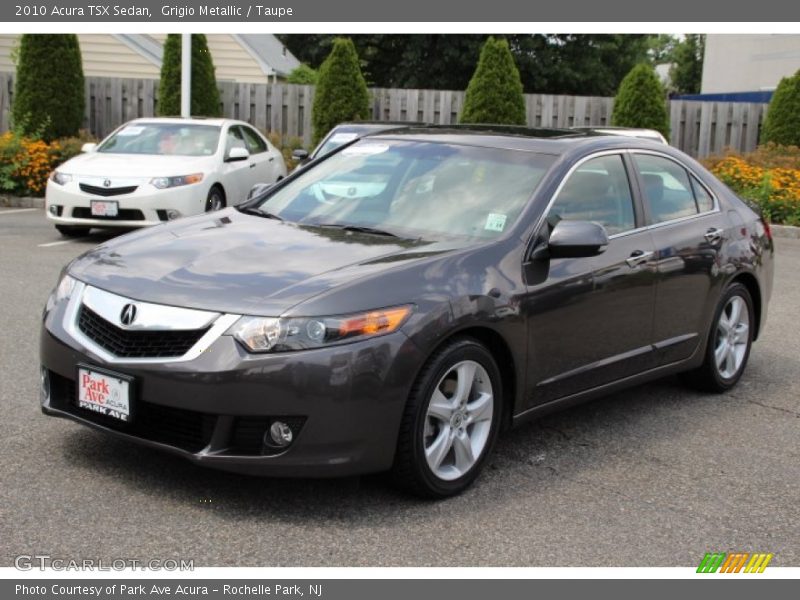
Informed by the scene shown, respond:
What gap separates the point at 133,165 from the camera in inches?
488

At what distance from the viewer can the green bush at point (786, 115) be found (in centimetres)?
1942

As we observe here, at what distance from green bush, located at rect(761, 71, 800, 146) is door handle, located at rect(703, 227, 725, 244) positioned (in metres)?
14.3

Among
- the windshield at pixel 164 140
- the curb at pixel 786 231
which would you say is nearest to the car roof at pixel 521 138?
the windshield at pixel 164 140

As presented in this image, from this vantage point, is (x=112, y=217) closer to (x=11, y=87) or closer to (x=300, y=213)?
(x=300, y=213)

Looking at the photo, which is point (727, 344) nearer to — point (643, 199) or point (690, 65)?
point (643, 199)

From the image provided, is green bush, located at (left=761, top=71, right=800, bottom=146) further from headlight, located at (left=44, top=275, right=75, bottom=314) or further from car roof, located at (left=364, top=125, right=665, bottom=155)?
headlight, located at (left=44, top=275, right=75, bottom=314)

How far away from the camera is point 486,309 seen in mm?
4637

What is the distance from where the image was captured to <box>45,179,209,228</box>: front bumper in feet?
39.2

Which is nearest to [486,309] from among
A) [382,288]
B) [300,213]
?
[382,288]

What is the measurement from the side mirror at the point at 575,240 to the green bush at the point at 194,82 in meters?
17.4

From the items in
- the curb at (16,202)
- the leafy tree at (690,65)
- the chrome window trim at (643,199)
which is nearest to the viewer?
the chrome window trim at (643,199)

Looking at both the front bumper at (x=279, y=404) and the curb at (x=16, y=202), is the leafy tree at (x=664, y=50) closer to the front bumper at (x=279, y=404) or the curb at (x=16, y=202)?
the curb at (x=16, y=202)

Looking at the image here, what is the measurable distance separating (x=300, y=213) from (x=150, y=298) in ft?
4.69

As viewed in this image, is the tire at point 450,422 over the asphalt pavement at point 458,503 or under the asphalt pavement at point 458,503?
over
